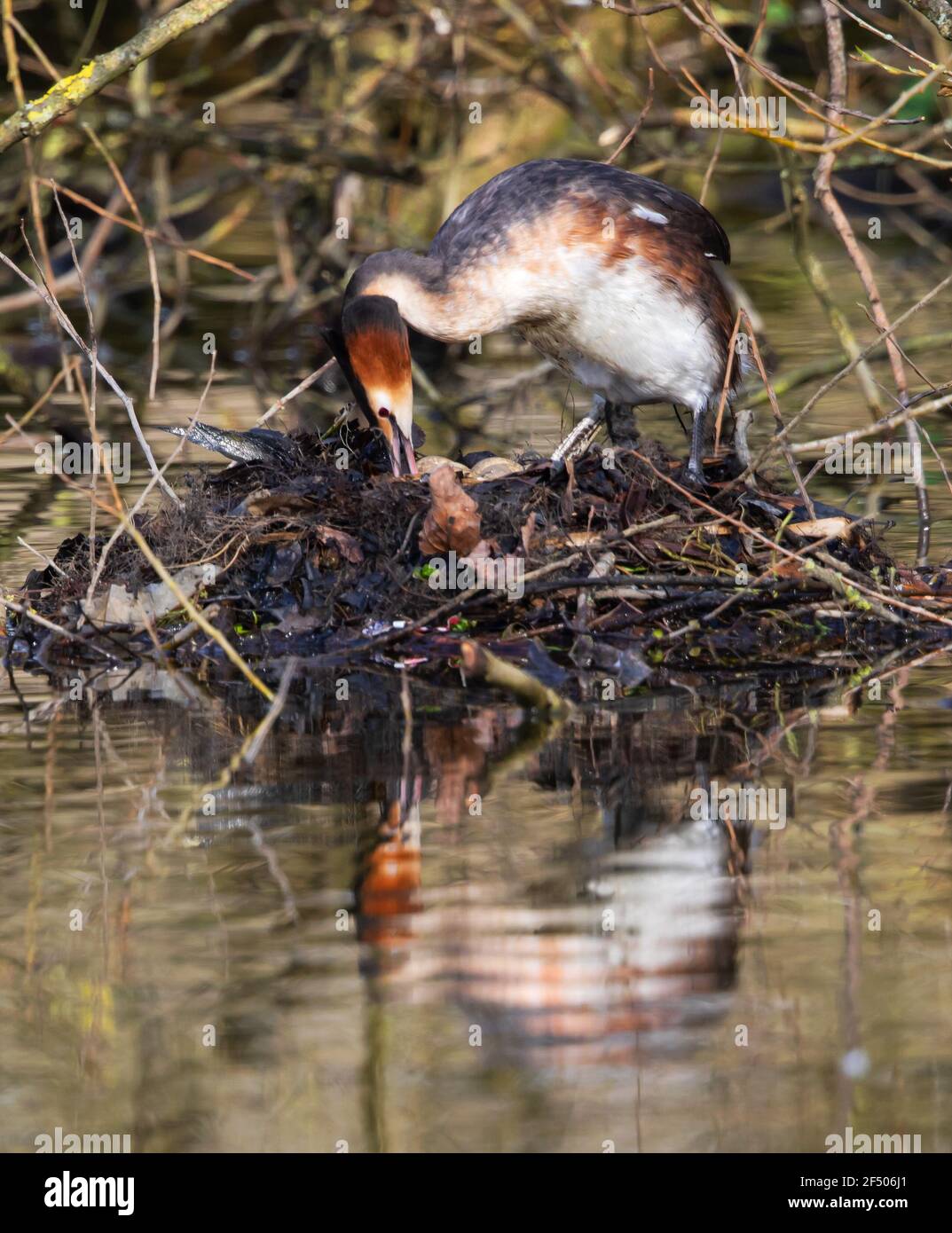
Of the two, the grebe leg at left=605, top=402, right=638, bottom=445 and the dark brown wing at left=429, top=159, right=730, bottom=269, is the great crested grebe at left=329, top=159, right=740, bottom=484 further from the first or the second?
the grebe leg at left=605, top=402, right=638, bottom=445

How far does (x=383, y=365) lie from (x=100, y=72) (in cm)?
160

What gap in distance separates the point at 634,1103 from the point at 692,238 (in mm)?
5035

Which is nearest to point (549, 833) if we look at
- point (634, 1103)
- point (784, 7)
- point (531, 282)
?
point (634, 1103)

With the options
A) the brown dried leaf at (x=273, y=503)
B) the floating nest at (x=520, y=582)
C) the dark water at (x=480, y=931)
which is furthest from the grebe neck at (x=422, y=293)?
the dark water at (x=480, y=931)

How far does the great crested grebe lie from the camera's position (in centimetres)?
795

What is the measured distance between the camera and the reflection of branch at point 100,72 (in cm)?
780

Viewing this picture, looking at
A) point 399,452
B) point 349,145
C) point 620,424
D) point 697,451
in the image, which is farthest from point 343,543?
point 349,145

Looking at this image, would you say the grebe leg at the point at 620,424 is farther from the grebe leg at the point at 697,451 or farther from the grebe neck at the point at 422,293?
the grebe neck at the point at 422,293

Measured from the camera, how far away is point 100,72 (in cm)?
804

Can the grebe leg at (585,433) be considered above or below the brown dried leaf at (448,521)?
above

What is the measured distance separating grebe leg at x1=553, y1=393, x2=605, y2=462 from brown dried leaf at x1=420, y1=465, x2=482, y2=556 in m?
1.07

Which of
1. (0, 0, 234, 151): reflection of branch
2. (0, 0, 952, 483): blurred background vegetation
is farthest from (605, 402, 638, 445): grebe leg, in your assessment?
(0, 0, 952, 483): blurred background vegetation

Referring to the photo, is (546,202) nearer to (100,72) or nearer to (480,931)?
(100,72)

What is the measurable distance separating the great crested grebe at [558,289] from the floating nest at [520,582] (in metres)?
0.39
